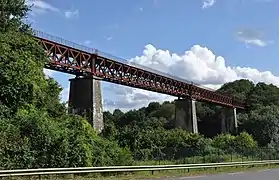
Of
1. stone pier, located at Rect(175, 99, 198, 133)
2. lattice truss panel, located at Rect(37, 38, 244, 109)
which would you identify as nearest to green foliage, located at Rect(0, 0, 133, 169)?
lattice truss panel, located at Rect(37, 38, 244, 109)

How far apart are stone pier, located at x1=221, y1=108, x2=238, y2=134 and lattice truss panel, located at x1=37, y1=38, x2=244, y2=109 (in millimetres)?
9080

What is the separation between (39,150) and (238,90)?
157861mm

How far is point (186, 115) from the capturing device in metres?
106

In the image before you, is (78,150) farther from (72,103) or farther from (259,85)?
(259,85)

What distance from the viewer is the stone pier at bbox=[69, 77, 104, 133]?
227 ft

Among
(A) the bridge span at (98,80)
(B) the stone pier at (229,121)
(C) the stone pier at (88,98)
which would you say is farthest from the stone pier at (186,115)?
(C) the stone pier at (88,98)

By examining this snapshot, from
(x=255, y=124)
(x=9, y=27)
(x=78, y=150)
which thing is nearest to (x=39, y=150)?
(x=78, y=150)

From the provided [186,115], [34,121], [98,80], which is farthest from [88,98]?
[34,121]

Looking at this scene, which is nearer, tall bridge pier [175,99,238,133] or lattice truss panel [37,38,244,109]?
lattice truss panel [37,38,244,109]

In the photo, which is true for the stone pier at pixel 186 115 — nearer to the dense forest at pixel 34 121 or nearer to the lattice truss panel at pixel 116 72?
the lattice truss panel at pixel 116 72

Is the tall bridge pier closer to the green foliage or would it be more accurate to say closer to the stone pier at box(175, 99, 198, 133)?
the stone pier at box(175, 99, 198, 133)

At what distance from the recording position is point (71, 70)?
71.1 meters

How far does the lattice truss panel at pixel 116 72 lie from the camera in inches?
2655

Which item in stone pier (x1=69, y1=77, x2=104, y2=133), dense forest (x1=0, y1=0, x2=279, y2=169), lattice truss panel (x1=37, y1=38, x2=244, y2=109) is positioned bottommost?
dense forest (x1=0, y1=0, x2=279, y2=169)
